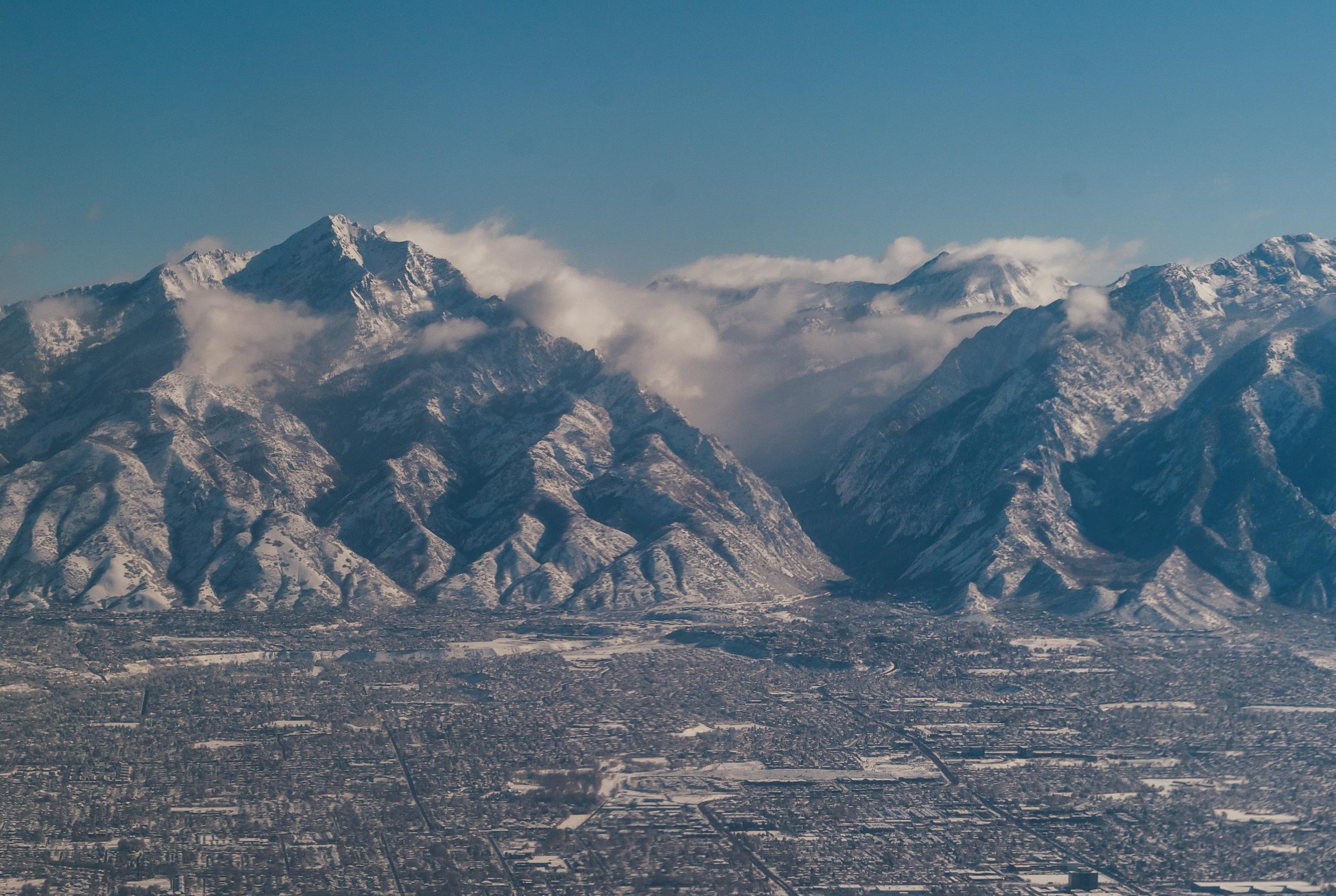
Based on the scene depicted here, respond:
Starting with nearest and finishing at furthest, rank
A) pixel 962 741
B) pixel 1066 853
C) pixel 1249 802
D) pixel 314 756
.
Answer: pixel 1066 853, pixel 1249 802, pixel 314 756, pixel 962 741

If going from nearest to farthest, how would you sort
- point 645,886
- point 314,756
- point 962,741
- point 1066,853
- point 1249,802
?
point 645,886 → point 1066,853 → point 1249,802 → point 314,756 → point 962,741

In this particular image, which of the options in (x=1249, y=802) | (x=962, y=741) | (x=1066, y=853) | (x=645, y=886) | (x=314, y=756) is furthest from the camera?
(x=962, y=741)

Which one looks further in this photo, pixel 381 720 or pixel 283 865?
pixel 381 720

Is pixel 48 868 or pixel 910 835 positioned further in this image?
pixel 910 835

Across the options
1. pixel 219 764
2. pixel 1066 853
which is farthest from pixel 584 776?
pixel 1066 853

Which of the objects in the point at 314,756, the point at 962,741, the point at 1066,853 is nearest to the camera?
the point at 1066,853

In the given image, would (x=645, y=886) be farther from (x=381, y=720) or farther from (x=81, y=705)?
(x=81, y=705)

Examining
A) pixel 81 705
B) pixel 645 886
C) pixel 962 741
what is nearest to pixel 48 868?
pixel 645 886

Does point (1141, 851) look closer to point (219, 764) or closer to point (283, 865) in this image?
point (283, 865)
